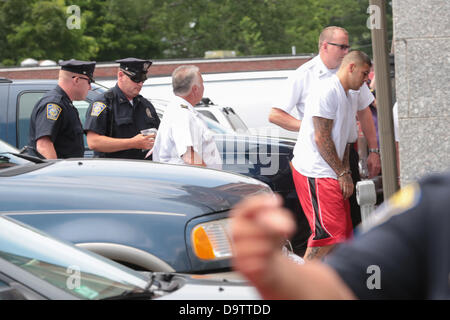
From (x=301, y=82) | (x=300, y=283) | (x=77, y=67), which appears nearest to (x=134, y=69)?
(x=77, y=67)

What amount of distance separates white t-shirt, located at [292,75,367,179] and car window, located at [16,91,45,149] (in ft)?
8.03

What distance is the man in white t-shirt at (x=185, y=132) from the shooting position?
16.6 feet

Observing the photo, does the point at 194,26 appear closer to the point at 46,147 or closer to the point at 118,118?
the point at 118,118

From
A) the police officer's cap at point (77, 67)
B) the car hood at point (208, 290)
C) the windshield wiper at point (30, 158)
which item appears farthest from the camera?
the police officer's cap at point (77, 67)

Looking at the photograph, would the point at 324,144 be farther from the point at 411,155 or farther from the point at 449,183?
the point at 449,183

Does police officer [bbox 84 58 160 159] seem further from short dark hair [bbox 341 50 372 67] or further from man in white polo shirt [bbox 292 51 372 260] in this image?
short dark hair [bbox 341 50 372 67]

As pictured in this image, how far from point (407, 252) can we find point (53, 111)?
4.69 m

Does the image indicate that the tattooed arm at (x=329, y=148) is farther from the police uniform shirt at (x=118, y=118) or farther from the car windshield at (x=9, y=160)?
the car windshield at (x=9, y=160)

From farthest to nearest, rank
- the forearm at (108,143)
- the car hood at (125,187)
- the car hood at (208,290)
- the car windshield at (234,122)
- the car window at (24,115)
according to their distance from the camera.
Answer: the car windshield at (234,122) < the car window at (24,115) < the forearm at (108,143) < the car hood at (125,187) < the car hood at (208,290)

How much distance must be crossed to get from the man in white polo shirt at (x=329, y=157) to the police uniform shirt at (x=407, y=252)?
401 cm

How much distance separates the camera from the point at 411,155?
5.59m

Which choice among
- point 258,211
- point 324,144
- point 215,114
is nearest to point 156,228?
point 324,144

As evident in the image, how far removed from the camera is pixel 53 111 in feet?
18.0

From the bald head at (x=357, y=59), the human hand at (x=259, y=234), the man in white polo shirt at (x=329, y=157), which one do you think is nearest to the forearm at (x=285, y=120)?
the man in white polo shirt at (x=329, y=157)
